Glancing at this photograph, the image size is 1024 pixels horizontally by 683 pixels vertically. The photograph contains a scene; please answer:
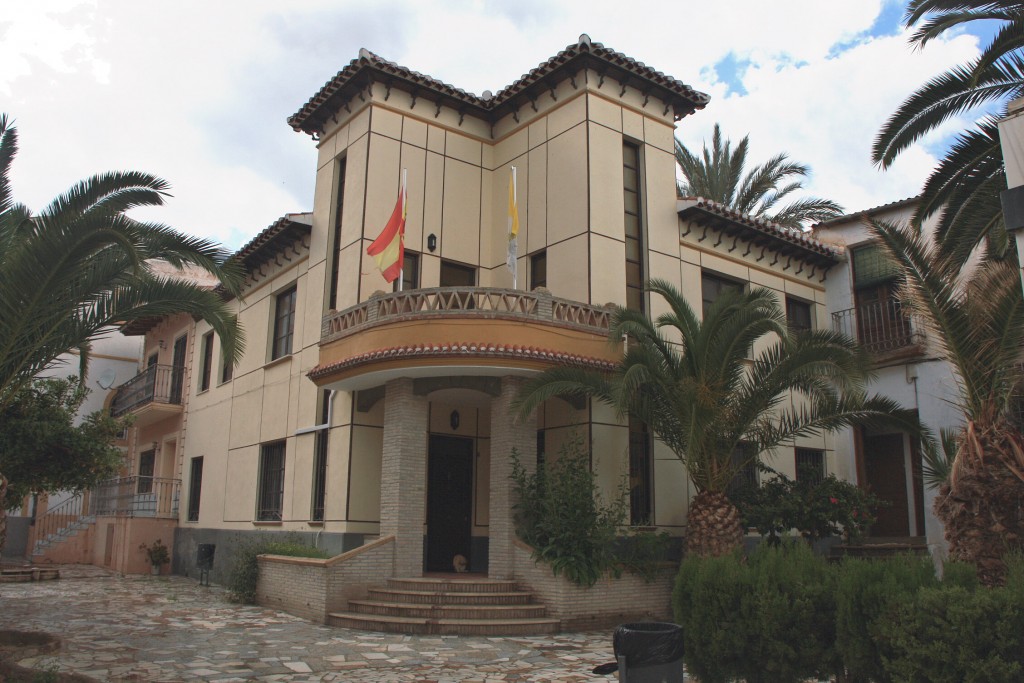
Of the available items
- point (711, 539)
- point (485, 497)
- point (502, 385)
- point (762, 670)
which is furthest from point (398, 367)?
point (762, 670)

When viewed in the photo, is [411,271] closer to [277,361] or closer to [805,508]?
[277,361]

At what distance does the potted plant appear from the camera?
22.7 meters

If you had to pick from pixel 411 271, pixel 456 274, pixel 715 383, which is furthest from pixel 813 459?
pixel 411 271

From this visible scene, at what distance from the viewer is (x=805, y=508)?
15.5m

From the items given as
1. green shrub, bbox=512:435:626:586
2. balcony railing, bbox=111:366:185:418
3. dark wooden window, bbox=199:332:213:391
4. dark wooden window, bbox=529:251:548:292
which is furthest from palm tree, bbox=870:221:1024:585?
balcony railing, bbox=111:366:185:418

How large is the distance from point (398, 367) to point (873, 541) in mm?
11877

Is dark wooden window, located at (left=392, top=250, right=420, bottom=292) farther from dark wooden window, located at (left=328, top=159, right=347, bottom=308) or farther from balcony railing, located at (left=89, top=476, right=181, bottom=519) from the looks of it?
balcony railing, located at (left=89, top=476, right=181, bottom=519)

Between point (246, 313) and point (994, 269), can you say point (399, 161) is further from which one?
point (994, 269)

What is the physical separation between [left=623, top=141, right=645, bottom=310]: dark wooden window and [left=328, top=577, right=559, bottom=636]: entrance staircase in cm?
626

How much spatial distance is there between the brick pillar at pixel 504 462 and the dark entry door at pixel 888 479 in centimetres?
922

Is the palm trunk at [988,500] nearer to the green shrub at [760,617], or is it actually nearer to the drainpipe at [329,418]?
the green shrub at [760,617]

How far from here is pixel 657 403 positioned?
46.8ft

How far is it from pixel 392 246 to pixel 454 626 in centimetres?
667

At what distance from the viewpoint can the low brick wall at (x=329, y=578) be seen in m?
13.6
